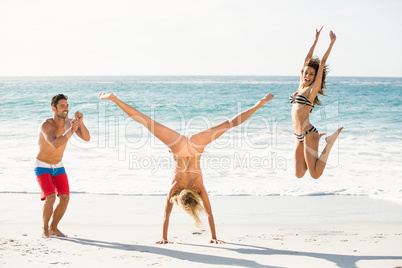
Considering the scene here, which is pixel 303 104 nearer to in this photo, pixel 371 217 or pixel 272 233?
pixel 272 233

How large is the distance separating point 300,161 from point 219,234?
4.77ft

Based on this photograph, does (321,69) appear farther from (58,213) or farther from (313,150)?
(58,213)

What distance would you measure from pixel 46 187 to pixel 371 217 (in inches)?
185

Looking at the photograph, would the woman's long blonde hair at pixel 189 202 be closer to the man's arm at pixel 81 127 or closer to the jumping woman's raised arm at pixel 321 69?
the man's arm at pixel 81 127

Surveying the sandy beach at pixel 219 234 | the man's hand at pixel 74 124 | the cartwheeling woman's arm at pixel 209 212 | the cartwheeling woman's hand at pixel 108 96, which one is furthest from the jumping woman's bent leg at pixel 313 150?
the man's hand at pixel 74 124

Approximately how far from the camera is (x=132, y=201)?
25.7 feet

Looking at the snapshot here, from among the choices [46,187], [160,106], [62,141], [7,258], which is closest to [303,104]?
[62,141]

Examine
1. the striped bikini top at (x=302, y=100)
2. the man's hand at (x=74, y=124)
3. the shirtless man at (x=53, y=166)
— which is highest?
the striped bikini top at (x=302, y=100)

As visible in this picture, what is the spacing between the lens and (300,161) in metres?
5.88

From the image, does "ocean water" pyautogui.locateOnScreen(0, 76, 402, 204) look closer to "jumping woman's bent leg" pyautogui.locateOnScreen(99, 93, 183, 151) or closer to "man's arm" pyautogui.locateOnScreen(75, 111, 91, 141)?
"man's arm" pyautogui.locateOnScreen(75, 111, 91, 141)

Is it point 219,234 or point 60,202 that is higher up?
point 60,202

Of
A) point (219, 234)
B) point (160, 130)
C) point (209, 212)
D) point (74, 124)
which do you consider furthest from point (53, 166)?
point (219, 234)

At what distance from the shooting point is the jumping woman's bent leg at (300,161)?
5832mm

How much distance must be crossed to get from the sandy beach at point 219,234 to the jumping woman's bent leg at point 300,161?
84cm
